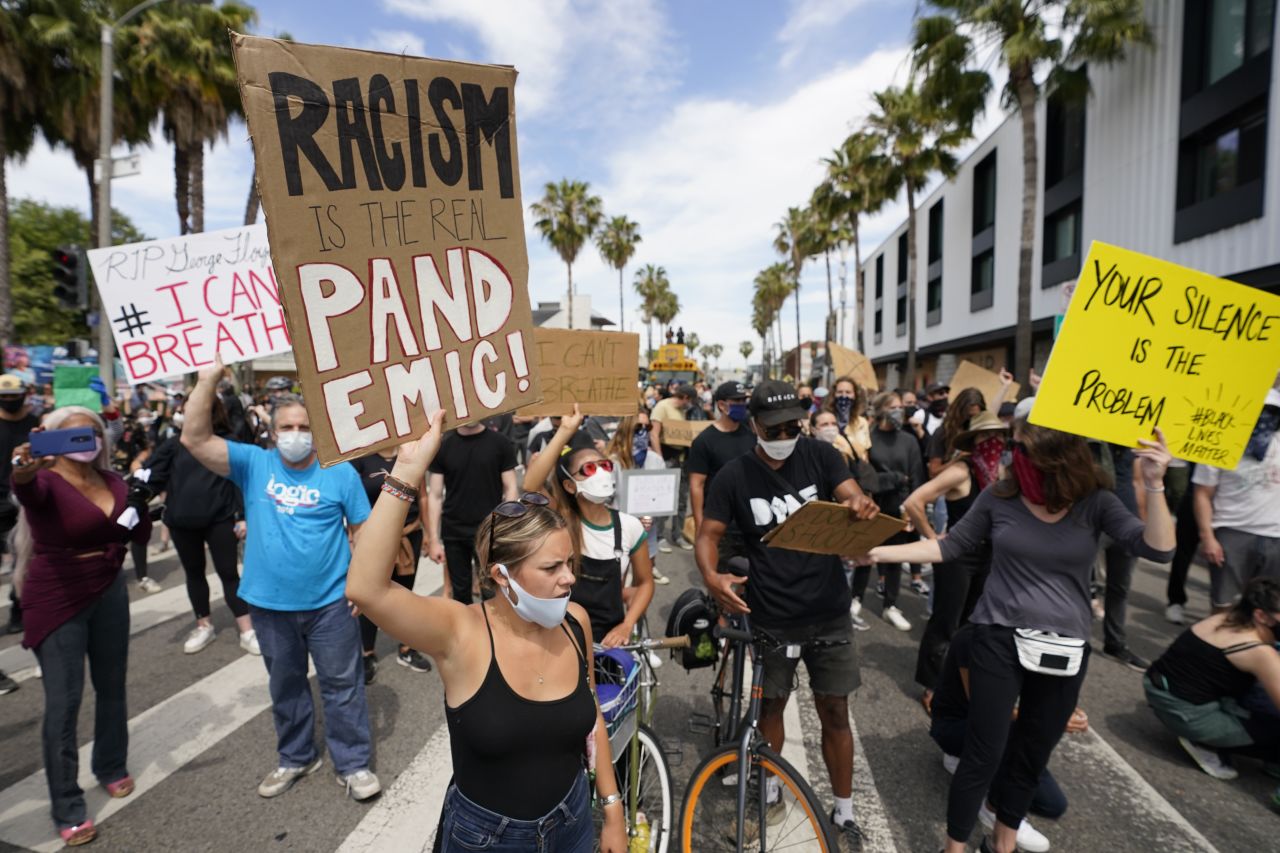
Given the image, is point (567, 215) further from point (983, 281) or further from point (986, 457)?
point (986, 457)

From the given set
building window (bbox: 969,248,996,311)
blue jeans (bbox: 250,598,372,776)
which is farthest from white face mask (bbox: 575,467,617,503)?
building window (bbox: 969,248,996,311)

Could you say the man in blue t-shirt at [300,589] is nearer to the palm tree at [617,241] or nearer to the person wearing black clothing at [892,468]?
the person wearing black clothing at [892,468]

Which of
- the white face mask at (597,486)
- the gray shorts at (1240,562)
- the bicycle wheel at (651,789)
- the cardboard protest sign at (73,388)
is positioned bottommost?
the bicycle wheel at (651,789)

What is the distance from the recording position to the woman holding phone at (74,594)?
9.54 ft

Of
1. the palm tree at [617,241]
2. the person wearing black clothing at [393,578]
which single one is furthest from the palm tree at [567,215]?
the person wearing black clothing at [393,578]

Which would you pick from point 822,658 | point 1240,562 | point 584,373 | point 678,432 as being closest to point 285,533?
point 584,373

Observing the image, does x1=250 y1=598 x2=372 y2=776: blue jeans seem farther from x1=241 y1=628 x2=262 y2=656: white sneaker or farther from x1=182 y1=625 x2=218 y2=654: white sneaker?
x1=182 y1=625 x2=218 y2=654: white sneaker

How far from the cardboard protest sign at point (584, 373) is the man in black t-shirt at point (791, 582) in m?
1.05

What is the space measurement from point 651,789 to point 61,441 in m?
3.14

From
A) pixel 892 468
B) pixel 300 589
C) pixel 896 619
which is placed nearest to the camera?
pixel 300 589

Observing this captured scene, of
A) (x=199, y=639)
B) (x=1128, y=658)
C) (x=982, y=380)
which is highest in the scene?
(x=982, y=380)

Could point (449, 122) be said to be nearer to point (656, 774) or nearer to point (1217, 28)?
point (656, 774)

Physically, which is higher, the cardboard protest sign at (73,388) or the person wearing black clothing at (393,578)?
the cardboard protest sign at (73,388)

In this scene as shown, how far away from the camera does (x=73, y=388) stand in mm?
5430
